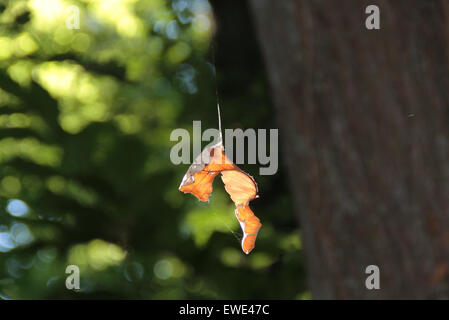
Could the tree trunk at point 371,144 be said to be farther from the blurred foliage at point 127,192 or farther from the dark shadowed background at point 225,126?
the blurred foliage at point 127,192

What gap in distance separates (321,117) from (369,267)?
1.36 ft

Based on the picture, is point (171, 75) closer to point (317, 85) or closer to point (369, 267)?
point (317, 85)

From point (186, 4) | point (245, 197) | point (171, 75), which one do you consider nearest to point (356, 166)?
point (245, 197)

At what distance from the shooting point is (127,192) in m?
1.73

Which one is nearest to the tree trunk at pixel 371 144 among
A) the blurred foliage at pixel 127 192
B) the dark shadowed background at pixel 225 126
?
the dark shadowed background at pixel 225 126

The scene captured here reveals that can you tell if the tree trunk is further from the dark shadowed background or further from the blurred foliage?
the blurred foliage

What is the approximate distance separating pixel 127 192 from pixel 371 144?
89cm

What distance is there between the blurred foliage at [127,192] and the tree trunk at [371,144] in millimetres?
524

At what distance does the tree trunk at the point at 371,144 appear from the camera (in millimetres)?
1213

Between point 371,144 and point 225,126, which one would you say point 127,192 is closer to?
point 225,126

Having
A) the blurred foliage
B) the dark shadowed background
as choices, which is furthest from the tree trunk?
the blurred foliage

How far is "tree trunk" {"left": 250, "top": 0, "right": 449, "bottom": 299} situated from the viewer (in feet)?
3.98

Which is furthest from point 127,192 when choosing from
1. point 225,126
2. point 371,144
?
point 371,144

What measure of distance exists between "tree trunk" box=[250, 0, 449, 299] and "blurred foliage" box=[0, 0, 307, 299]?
1.72 ft
